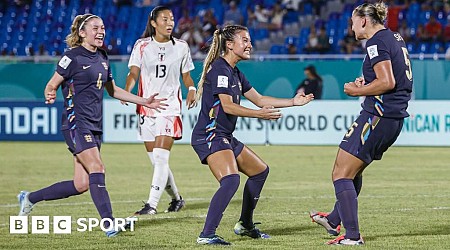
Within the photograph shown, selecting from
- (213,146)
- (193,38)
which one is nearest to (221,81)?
(213,146)

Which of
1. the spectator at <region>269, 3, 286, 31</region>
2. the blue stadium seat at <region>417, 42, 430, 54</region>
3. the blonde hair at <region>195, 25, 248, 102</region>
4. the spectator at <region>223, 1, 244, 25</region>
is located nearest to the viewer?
the blonde hair at <region>195, 25, 248, 102</region>

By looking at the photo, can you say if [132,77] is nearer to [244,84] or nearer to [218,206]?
[244,84]

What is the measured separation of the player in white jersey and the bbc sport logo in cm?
123

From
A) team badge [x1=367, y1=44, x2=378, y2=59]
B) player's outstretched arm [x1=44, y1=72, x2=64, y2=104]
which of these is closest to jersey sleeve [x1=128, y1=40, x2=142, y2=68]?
player's outstretched arm [x1=44, y1=72, x2=64, y2=104]

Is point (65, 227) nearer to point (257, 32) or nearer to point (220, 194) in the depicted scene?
point (220, 194)

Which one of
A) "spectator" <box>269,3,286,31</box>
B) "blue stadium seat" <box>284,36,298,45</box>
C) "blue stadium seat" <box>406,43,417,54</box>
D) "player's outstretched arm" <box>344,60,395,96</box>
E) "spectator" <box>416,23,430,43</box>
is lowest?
"player's outstretched arm" <box>344,60,395,96</box>

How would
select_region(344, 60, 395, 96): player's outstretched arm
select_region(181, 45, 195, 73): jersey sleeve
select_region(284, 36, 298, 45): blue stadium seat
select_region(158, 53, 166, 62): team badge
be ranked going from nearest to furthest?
select_region(344, 60, 395, 96): player's outstretched arm < select_region(158, 53, 166, 62): team badge < select_region(181, 45, 195, 73): jersey sleeve < select_region(284, 36, 298, 45): blue stadium seat

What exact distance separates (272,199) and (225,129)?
3.97m

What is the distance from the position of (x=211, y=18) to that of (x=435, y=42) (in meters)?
6.32

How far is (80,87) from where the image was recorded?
30.9 feet

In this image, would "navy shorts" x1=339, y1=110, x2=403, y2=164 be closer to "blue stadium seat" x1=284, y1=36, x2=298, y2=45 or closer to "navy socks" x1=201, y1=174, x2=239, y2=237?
"navy socks" x1=201, y1=174, x2=239, y2=237

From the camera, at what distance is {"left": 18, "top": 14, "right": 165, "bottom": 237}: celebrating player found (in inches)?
364

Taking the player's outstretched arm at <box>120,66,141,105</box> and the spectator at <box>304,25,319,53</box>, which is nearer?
the player's outstretched arm at <box>120,66,141,105</box>

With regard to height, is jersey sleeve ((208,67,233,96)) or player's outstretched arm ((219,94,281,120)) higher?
jersey sleeve ((208,67,233,96))
